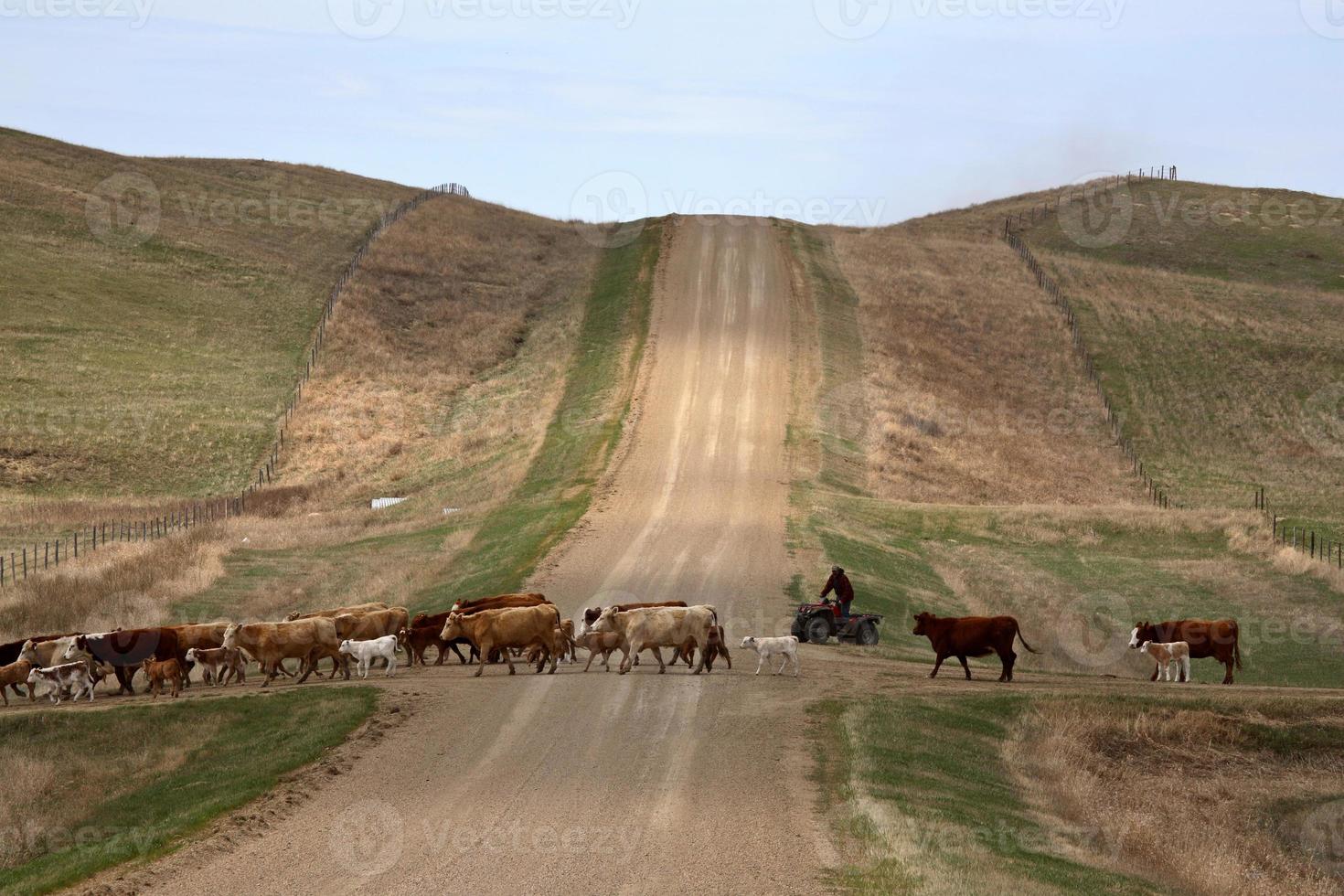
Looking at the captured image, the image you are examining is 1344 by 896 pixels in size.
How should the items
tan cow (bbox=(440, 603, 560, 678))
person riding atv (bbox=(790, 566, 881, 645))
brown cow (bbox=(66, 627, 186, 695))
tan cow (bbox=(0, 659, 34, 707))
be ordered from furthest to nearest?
1. person riding atv (bbox=(790, 566, 881, 645))
2. brown cow (bbox=(66, 627, 186, 695))
3. tan cow (bbox=(440, 603, 560, 678))
4. tan cow (bbox=(0, 659, 34, 707))

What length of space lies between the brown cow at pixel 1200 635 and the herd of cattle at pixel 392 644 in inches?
184

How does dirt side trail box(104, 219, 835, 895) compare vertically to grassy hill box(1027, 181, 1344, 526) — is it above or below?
below

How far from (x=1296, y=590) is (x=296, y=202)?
9227 centimetres

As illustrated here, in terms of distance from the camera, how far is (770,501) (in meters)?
49.4

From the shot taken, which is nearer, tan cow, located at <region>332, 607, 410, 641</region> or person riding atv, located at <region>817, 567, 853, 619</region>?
tan cow, located at <region>332, 607, 410, 641</region>

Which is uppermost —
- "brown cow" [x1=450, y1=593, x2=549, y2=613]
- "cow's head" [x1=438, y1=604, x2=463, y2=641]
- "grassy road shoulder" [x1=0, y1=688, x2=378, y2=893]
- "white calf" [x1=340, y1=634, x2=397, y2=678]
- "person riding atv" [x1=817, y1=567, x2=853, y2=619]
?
"person riding atv" [x1=817, y1=567, x2=853, y2=619]

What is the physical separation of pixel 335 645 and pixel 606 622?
563 centimetres

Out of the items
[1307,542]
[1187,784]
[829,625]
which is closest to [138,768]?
[829,625]

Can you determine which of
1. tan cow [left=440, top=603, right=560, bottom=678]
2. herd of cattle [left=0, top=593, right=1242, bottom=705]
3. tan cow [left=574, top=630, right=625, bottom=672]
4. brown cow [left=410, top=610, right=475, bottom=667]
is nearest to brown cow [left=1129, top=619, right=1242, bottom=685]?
herd of cattle [left=0, top=593, right=1242, bottom=705]

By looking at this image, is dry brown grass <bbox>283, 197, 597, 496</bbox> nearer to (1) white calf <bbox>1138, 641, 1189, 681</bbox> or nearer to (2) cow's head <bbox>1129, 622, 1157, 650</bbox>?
(2) cow's head <bbox>1129, 622, 1157, 650</bbox>

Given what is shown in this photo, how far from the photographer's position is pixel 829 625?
3281 centimetres

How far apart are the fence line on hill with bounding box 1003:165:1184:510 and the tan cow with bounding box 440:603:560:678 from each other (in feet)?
119

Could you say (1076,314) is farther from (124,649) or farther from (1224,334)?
(124,649)

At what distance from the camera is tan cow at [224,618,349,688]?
28.2m
